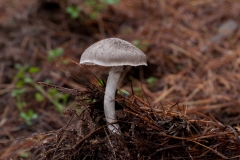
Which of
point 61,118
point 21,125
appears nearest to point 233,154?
point 61,118

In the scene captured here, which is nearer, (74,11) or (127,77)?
(127,77)

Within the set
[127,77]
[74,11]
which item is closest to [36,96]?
[127,77]

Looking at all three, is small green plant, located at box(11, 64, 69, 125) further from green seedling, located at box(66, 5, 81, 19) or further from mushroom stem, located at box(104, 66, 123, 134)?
mushroom stem, located at box(104, 66, 123, 134)

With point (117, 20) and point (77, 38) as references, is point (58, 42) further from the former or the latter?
point (117, 20)

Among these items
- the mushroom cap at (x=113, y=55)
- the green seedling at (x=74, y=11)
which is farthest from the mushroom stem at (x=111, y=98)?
→ the green seedling at (x=74, y=11)

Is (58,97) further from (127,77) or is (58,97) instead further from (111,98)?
(111,98)

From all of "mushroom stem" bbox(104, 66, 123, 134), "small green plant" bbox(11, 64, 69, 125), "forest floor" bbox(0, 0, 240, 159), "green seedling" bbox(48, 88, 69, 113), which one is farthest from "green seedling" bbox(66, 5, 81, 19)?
"mushroom stem" bbox(104, 66, 123, 134)
